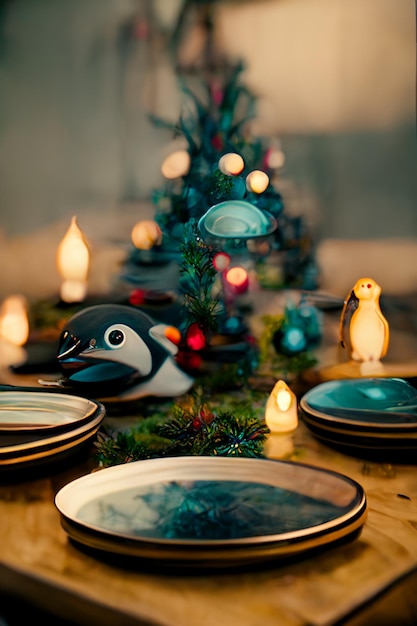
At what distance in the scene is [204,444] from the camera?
1.80ft

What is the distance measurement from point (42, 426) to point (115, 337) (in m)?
0.10

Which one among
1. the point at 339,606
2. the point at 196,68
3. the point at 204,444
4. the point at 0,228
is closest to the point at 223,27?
the point at 196,68

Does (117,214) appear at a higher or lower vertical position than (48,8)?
lower

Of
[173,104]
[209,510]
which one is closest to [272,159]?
[173,104]

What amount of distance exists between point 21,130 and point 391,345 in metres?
0.69

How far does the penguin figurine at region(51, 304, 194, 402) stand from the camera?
0.61 m

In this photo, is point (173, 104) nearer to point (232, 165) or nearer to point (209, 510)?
point (232, 165)

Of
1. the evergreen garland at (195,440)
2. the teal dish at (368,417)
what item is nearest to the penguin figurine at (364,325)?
the teal dish at (368,417)

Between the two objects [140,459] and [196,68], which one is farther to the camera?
[196,68]

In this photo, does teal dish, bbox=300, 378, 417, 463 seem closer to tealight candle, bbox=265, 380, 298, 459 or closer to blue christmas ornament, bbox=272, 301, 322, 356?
tealight candle, bbox=265, 380, 298, 459

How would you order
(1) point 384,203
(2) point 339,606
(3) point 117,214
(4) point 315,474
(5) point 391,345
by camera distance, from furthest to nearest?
(3) point 117,214, (1) point 384,203, (5) point 391,345, (4) point 315,474, (2) point 339,606

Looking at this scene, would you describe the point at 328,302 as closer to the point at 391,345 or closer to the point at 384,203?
the point at 391,345

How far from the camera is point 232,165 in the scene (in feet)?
1.89

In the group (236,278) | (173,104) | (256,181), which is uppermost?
(173,104)
